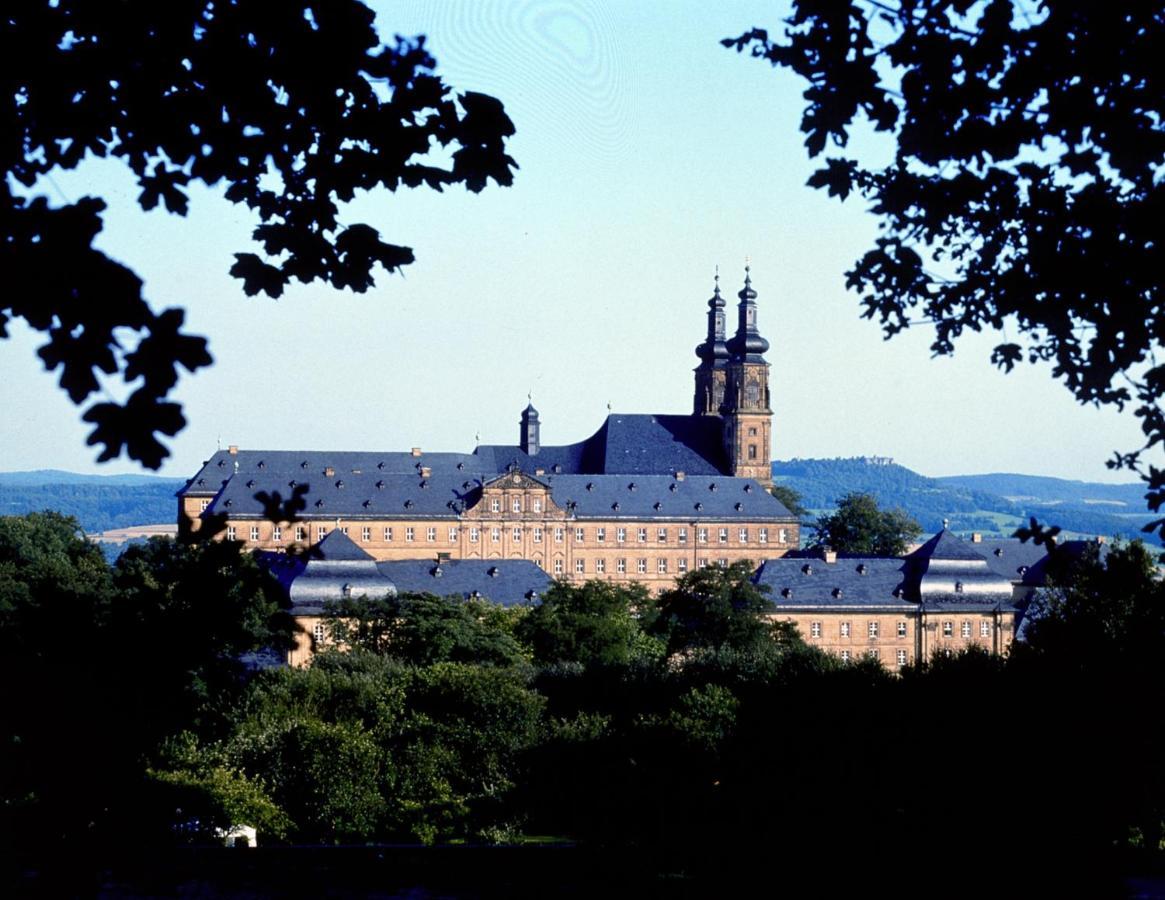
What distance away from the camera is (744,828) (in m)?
28.6

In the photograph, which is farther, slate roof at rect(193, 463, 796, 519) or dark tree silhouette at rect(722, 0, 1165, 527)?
slate roof at rect(193, 463, 796, 519)

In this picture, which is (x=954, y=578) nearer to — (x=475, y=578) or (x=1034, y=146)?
(x=475, y=578)

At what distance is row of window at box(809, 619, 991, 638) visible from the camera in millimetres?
77188

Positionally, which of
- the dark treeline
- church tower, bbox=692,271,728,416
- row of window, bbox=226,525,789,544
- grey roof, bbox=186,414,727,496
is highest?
church tower, bbox=692,271,728,416

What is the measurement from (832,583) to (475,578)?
17.7m

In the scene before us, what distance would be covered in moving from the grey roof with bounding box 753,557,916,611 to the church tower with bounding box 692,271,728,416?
1465 inches

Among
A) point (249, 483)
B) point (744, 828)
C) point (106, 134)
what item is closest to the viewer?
point (106, 134)

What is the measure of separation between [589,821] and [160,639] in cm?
3023

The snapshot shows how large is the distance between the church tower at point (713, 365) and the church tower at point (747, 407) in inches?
72.6

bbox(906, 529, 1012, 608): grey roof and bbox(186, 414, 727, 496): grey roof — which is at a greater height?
bbox(186, 414, 727, 496): grey roof

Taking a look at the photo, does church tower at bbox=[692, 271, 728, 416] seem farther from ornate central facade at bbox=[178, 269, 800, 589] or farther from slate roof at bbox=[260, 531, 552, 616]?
slate roof at bbox=[260, 531, 552, 616]

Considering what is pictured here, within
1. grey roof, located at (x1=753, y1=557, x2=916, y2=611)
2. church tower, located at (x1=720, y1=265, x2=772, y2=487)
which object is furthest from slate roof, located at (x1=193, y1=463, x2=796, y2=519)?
grey roof, located at (x1=753, y1=557, x2=916, y2=611)

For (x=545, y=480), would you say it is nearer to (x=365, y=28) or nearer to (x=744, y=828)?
(x=744, y=828)

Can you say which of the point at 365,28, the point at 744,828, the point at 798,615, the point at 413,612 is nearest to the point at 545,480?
the point at 798,615
